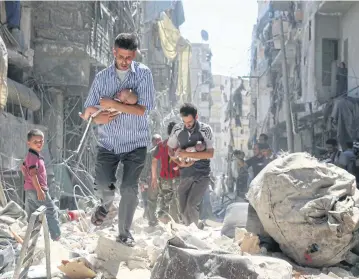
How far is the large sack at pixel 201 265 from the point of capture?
2.79 m

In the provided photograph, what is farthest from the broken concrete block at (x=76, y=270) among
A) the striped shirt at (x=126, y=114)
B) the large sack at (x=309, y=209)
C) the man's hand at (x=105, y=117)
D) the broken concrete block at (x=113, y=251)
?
the large sack at (x=309, y=209)

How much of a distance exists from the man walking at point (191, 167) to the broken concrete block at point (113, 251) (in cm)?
189

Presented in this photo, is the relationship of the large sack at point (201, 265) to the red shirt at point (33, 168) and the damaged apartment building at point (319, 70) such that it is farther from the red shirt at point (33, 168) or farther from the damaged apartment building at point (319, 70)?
the damaged apartment building at point (319, 70)

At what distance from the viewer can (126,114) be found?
400cm

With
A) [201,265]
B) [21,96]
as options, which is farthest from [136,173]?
[21,96]

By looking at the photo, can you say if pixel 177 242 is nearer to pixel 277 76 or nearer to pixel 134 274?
pixel 134 274

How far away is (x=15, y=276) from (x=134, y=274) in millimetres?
1182

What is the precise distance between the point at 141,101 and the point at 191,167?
80.0 inches

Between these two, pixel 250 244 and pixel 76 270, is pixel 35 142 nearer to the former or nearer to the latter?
pixel 76 270

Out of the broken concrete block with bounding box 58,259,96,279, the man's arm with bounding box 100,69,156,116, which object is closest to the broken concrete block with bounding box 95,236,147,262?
the broken concrete block with bounding box 58,259,96,279

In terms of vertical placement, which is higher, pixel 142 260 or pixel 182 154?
pixel 182 154

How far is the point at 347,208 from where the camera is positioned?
4254mm

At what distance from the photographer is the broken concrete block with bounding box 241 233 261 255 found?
452cm

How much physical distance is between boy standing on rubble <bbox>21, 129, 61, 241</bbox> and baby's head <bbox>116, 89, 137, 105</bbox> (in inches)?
95.2
